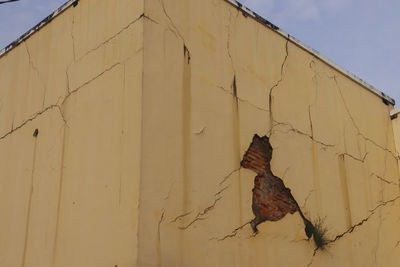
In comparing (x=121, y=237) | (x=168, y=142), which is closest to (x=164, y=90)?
(x=168, y=142)

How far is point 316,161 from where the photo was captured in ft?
22.1

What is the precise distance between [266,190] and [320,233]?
797 mm

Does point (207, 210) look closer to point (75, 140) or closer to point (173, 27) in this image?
point (75, 140)

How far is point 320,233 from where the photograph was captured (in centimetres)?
639

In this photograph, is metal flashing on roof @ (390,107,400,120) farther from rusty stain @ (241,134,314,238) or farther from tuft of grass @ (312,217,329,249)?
rusty stain @ (241,134,314,238)

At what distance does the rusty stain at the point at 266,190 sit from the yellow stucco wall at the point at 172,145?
0.27 feet

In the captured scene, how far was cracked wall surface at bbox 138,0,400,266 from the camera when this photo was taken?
17.0 ft

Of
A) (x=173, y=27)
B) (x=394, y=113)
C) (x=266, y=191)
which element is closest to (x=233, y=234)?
(x=266, y=191)

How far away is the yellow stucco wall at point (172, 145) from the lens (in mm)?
5109

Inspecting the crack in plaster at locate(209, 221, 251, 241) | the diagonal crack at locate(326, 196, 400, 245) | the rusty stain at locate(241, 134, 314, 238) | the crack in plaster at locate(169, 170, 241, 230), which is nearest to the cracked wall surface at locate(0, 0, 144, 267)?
the crack in plaster at locate(169, 170, 241, 230)

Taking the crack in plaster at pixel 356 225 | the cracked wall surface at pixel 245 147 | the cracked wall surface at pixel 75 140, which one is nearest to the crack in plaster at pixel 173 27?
the cracked wall surface at pixel 245 147

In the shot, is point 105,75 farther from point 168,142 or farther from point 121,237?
point 121,237

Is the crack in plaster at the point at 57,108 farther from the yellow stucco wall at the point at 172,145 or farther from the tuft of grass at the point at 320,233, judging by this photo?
the tuft of grass at the point at 320,233

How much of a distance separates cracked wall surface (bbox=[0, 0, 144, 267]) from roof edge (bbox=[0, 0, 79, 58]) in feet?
0.15
